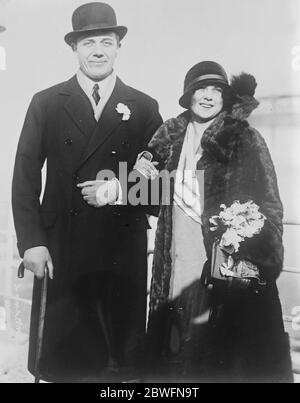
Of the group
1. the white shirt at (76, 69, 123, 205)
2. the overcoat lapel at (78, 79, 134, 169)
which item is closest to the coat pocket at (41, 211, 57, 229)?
the overcoat lapel at (78, 79, 134, 169)

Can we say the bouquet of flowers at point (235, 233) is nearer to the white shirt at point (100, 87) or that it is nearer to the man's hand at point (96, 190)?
the man's hand at point (96, 190)

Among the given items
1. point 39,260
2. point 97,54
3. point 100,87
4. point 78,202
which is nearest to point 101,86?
point 100,87

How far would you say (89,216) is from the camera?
2322 millimetres

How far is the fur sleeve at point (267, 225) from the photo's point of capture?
2.28 m

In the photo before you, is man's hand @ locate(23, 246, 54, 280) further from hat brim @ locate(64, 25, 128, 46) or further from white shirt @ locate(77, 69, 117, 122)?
hat brim @ locate(64, 25, 128, 46)

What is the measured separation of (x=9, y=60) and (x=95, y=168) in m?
0.75

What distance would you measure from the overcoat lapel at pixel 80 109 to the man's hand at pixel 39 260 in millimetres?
634

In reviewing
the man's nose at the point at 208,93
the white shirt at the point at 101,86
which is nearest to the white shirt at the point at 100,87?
the white shirt at the point at 101,86

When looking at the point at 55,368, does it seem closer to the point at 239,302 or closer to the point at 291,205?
the point at 239,302

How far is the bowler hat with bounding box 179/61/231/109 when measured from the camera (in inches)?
91.2

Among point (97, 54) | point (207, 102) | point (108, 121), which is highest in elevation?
point (97, 54)

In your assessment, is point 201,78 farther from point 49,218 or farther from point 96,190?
point 49,218

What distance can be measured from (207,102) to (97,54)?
1.99 ft

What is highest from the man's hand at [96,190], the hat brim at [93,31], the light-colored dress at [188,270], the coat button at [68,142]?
the hat brim at [93,31]
